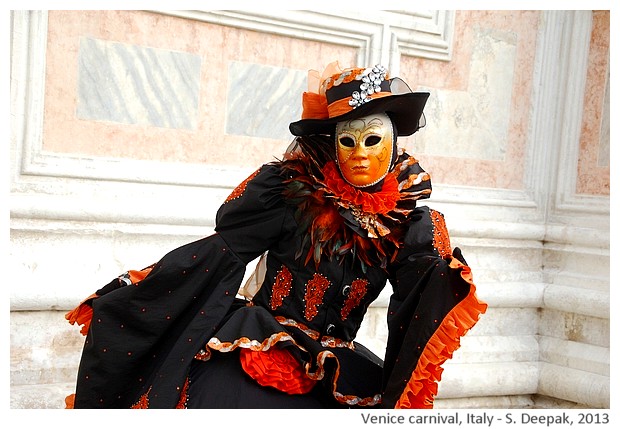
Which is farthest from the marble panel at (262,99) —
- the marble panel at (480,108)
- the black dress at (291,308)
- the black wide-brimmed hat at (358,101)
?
the black dress at (291,308)

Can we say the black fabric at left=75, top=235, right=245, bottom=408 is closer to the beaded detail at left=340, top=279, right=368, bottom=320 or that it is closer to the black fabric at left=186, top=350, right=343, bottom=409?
the black fabric at left=186, top=350, right=343, bottom=409

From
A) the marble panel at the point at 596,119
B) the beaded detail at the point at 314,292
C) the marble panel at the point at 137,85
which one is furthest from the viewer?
the marble panel at the point at 596,119

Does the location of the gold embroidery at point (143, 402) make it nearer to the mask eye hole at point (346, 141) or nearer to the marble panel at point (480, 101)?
the mask eye hole at point (346, 141)

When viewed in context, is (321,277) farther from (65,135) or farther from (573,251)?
(573,251)

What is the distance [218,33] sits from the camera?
12.6 feet

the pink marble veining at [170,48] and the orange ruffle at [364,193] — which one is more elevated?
the pink marble veining at [170,48]

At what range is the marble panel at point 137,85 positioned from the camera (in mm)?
3566

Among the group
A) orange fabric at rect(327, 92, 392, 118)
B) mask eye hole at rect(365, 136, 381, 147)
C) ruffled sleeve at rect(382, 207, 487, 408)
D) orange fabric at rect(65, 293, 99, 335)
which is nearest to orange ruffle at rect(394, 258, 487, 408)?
ruffled sleeve at rect(382, 207, 487, 408)

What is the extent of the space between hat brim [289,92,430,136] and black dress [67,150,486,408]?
0.11 m

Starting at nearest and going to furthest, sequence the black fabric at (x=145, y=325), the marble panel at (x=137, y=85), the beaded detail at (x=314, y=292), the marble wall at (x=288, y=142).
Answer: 1. the black fabric at (x=145, y=325)
2. the beaded detail at (x=314, y=292)
3. the marble wall at (x=288, y=142)
4. the marble panel at (x=137, y=85)

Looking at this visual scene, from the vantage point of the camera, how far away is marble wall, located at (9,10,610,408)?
344 centimetres

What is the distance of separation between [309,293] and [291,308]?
0.25 feet

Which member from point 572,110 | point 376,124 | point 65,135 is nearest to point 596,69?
point 572,110

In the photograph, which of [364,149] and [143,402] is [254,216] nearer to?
[364,149]
